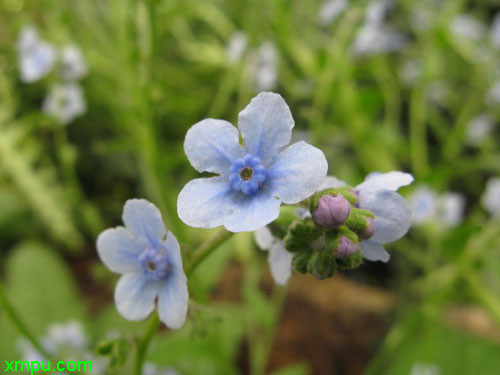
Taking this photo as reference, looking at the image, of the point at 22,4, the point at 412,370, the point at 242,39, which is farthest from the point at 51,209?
the point at 412,370

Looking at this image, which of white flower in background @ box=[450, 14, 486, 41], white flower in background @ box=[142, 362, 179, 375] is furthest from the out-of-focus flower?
white flower in background @ box=[450, 14, 486, 41]

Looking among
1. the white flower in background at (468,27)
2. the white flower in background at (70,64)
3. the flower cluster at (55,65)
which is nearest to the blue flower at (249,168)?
the flower cluster at (55,65)

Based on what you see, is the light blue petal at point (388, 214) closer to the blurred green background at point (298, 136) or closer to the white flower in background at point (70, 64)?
the blurred green background at point (298, 136)

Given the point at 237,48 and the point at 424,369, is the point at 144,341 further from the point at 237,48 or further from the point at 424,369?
the point at 237,48

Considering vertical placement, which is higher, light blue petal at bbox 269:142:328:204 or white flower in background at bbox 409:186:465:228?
light blue petal at bbox 269:142:328:204

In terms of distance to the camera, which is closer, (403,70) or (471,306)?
(471,306)

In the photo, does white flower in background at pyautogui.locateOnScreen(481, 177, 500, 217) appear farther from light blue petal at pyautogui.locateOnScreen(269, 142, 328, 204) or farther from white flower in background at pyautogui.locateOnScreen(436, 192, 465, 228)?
light blue petal at pyautogui.locateOnScreen(269, 142, 328, 204)

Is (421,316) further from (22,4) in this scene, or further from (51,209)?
(22,4)
